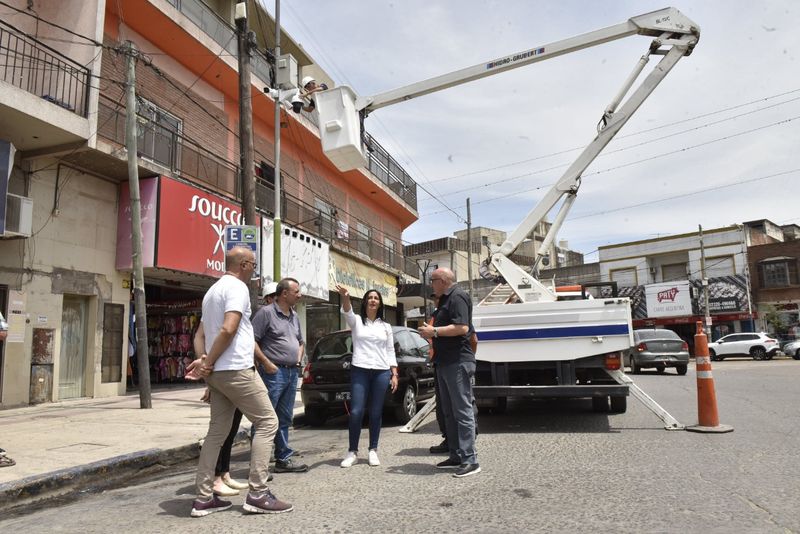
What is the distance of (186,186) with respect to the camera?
42.7 ft

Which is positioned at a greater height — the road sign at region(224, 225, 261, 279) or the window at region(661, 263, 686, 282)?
the window at region(661, 263, 686, 282)

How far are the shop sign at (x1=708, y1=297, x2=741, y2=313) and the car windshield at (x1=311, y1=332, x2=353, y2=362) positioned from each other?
36.3 metres

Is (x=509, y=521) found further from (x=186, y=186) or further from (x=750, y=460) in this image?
(x=186, y=186)

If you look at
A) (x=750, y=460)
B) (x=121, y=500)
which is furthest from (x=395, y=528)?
(x=750, y=460)

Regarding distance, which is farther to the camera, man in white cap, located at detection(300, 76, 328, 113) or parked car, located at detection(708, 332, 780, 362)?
parked car, located at detection(708, 332, 780, 362)

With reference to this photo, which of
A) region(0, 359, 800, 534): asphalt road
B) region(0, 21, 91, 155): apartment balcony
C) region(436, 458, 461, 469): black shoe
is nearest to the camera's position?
region(0, 359, 800, 534): asphalt road

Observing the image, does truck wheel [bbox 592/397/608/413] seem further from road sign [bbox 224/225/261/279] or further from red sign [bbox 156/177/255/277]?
red sign [bbox 156/177/255/277]

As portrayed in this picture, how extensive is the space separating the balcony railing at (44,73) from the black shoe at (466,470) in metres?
9.70

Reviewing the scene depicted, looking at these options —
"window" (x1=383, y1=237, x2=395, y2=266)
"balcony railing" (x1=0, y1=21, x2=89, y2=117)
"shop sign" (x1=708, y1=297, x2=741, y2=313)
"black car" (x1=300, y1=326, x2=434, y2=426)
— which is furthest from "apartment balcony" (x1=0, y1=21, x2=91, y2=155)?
"shop sign" (x1=708, y1=297, x2=741, y2=313)

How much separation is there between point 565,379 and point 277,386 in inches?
145

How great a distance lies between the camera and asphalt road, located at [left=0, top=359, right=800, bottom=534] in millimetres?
3586

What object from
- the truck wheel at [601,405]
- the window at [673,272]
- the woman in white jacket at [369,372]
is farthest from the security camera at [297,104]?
the window at [673,272]

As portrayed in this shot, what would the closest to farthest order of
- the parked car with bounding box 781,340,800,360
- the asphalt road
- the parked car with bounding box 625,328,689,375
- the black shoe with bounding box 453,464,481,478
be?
1. the asphalt road
2. the black shoe with bounding box 453,464,481,478
3. the parked car with bounding box 625,328,689,375
4. the parked car with bounding box 781,340,800,360

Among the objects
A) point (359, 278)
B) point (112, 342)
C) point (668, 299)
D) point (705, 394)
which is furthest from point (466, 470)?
point (668, 299)
